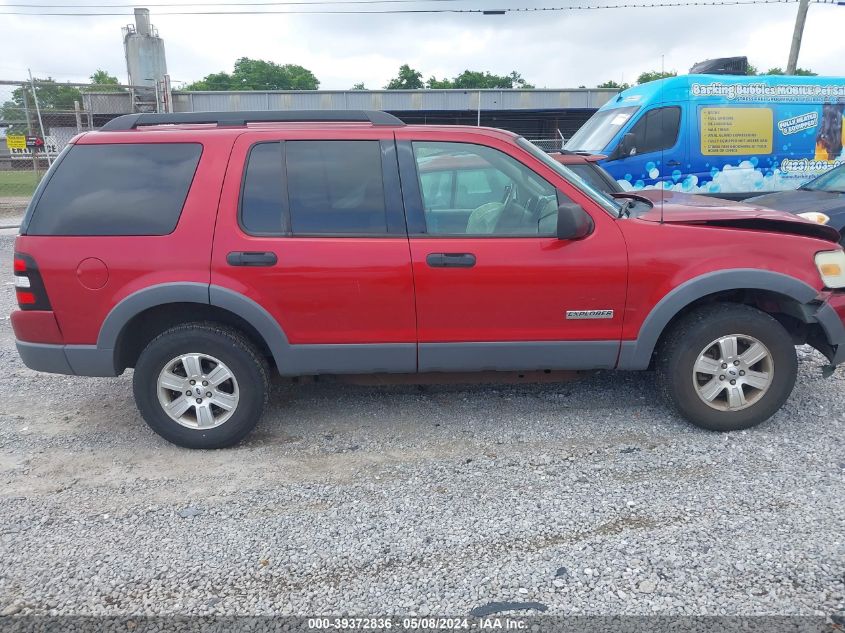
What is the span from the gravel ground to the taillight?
0.93 meters

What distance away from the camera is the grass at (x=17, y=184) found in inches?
824

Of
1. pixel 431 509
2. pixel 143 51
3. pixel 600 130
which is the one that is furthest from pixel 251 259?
pixel 143 51

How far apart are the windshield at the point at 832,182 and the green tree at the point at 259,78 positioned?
76.7 meters

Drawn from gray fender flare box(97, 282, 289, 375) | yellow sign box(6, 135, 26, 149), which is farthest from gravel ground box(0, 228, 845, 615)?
yellow sign box(6, 135, 26, 149)

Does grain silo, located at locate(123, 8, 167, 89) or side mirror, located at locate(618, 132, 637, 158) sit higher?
grain silo, located at locate(123, 8, 167, 89)

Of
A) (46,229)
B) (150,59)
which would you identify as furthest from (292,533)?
(150,59)

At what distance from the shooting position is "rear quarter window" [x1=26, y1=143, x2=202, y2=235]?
3.76 m

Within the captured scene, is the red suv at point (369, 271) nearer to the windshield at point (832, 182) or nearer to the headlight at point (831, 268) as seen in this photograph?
the headlight at point (831, 268)

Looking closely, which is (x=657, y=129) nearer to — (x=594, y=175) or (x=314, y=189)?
(x=594, y=175)

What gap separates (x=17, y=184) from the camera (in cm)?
2361

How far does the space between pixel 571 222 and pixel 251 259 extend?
6.01 ft

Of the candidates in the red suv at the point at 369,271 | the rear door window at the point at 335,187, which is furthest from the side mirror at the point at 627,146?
the rear door window at the point at 335,187

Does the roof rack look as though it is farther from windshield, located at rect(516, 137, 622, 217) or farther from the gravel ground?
the gravel ground

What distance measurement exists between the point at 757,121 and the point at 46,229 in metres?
9.70
